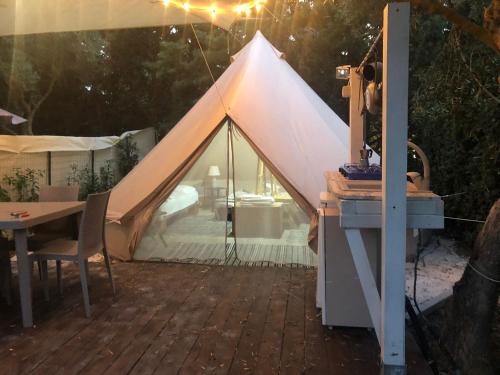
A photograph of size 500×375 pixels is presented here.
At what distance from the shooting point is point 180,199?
4137 millimetres

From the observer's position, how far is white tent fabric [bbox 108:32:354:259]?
3877 mm

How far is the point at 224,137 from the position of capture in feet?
13.7

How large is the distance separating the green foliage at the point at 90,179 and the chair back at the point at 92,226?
452cm

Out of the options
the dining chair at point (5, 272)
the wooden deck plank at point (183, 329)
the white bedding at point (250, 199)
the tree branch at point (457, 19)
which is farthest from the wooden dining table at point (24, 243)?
the tree branch at point (457, 19)

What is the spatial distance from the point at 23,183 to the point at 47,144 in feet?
3.17

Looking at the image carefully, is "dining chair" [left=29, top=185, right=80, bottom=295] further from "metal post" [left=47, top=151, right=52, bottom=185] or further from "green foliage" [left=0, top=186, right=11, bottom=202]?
"metal post" [left=47, top=151, right=52, bottom=185]

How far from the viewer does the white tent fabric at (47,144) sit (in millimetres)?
5689

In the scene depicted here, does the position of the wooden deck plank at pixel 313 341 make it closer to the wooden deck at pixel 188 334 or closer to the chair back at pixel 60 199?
the wooden deck at pixel 188 334

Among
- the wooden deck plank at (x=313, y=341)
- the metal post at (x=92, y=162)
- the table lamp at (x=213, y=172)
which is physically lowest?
the wooden deck plank at (x=313, y=341)

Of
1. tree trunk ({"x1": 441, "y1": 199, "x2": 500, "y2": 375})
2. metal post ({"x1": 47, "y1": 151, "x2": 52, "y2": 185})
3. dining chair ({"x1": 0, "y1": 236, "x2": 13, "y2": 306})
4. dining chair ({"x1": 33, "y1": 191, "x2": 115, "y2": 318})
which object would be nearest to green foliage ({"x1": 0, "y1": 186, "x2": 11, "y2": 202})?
metal post ({"x1": 47, "y1": 151, "x2": 52, "y2": 185})

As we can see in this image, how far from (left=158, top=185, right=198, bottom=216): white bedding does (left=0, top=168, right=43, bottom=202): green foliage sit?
249 cm

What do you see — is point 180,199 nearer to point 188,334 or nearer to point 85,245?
point 85,245

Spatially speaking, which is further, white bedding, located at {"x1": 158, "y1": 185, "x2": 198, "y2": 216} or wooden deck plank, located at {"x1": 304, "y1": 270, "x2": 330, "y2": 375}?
white bedding, located at {"x1": 158, "y1": 185, "x2": 198, "y2": 216}

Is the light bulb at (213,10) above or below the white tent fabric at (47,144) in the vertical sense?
above
